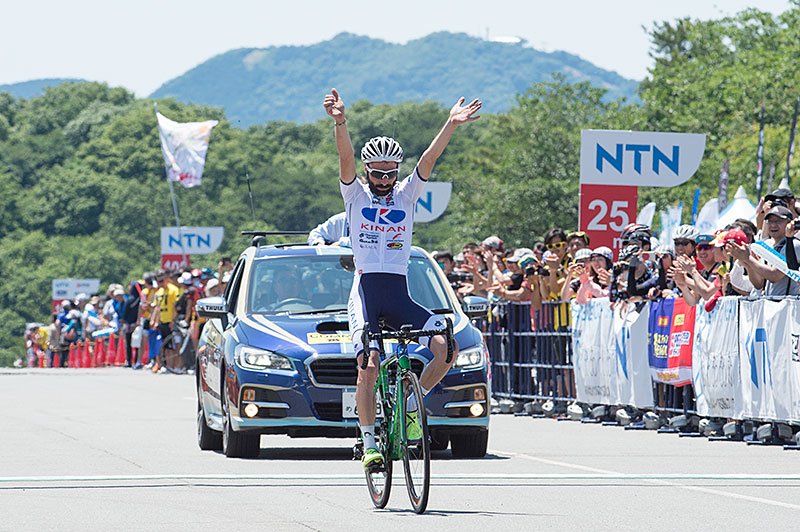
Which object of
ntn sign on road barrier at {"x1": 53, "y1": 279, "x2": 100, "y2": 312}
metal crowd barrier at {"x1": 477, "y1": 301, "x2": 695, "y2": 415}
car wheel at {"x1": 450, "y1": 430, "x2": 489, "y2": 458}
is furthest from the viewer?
ntn sign on road barrier at {"x1": 53, "y1": 279, "x2": 100, "y2": 312}

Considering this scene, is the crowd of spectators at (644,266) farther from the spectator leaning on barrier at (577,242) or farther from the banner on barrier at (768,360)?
the banner on barrier at (768,360)

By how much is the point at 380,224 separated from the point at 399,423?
4.39ft

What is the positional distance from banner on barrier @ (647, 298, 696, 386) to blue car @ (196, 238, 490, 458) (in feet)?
10.5

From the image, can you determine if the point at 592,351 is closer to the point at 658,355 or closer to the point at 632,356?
the point at 632,356

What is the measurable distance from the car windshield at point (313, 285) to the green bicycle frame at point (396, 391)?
13.7 ft

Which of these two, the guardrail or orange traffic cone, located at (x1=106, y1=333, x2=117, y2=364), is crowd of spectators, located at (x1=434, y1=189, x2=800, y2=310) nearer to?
the guardrail

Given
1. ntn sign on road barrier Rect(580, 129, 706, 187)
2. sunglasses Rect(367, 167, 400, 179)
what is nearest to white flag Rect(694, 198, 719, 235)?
ntn sign on road barrier Rect(580, 129, 706, 187)

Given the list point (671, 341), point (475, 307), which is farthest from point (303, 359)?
point (671, 341)

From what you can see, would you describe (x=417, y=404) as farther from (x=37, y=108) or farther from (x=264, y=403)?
(x=37, y=108)

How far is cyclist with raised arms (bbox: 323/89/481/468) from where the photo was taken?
10977 mm

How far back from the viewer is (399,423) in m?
10.4

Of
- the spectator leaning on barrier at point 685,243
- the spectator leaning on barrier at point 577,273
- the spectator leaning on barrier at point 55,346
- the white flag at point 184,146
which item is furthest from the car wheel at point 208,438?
the spectator leaning on barrier at point 55,346

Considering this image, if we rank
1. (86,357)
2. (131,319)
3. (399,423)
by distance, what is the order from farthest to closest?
(86,357) < (131,319) < (399,423)

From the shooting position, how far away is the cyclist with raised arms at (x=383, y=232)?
1098 cm
